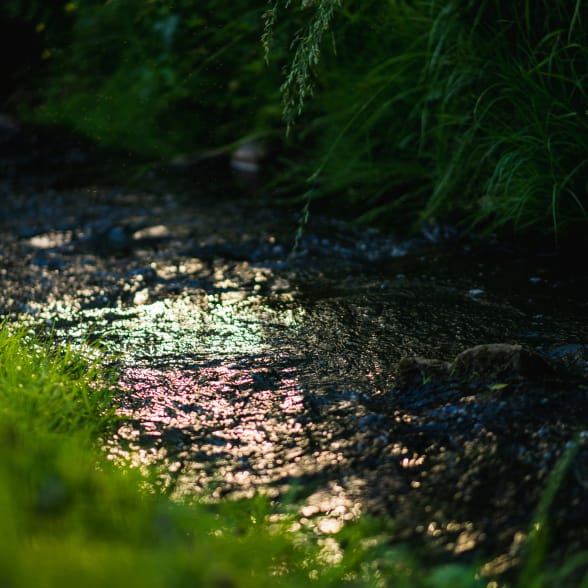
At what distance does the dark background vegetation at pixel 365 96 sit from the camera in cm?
334

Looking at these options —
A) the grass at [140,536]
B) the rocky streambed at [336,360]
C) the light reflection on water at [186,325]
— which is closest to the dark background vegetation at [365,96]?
the rocky streambed at [336,360]

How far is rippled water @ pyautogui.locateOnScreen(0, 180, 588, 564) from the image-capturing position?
1.99 metres

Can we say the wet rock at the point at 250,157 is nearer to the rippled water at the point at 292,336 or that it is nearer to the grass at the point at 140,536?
the rippled water at the point at 292,336

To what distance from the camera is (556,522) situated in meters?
1.73

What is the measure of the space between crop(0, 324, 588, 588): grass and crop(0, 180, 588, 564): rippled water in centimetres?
10

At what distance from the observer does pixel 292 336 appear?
2.93 metres

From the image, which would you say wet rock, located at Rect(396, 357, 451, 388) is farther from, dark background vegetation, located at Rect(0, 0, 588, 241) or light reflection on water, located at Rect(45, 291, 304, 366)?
dark background vegetation, located at Rect(0, 0, 588, 241)

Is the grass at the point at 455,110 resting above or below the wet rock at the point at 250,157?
above

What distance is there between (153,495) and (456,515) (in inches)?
27.9

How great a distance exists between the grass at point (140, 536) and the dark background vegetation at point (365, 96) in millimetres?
1469

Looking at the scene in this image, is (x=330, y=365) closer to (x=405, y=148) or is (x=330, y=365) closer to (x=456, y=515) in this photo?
(x=456, y=515)

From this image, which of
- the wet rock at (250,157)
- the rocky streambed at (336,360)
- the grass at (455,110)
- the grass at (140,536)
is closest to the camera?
the grass at (140,536)

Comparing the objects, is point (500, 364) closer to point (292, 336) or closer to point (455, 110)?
point (292, 336)

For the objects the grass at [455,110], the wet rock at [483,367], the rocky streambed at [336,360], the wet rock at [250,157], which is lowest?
the rocky streambed at [336,360]
